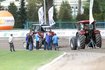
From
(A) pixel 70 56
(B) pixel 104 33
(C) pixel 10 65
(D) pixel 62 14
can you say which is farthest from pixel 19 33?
(C) pixel 10 65

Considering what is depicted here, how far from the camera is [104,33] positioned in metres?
57.7

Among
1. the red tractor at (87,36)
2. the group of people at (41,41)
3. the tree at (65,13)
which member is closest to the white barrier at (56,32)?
the group of people at (41,41)

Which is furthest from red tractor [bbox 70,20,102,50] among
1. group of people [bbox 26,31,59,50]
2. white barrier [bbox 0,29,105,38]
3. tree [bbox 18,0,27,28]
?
tree [bbox 18,0,27,28]

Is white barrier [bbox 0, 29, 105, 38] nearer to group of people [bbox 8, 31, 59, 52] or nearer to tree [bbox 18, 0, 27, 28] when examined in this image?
tree [bbox 18, 0, 27, 28]

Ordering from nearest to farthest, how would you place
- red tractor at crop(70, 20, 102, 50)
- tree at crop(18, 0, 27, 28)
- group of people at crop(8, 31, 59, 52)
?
red tractor at crop(70, 20, 102, 50), group of people at crop(8, 31, 59, 52), tree at crop(18, 0, 27, 28)

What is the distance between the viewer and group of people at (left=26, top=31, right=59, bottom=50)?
37875 millimetres

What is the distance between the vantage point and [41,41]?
40625mm

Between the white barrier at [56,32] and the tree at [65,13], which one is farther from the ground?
the tree at [65,13]

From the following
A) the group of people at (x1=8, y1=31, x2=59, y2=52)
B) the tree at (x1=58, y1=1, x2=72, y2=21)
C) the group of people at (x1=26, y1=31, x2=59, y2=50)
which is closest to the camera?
the group of people at (x1=8, y1=31, x2=59, y2=52)

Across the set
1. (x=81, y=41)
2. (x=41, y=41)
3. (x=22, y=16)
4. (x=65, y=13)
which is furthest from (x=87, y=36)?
(x=65, y=13)

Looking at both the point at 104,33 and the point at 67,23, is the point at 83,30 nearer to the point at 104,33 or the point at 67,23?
the point at 104,33

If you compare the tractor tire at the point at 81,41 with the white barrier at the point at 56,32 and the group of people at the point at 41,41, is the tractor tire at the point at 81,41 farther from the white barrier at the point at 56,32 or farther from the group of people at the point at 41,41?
the white barrier at the point at 56,32

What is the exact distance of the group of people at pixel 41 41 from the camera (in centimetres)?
3788

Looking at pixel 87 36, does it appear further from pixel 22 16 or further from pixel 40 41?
pixel 22 16
